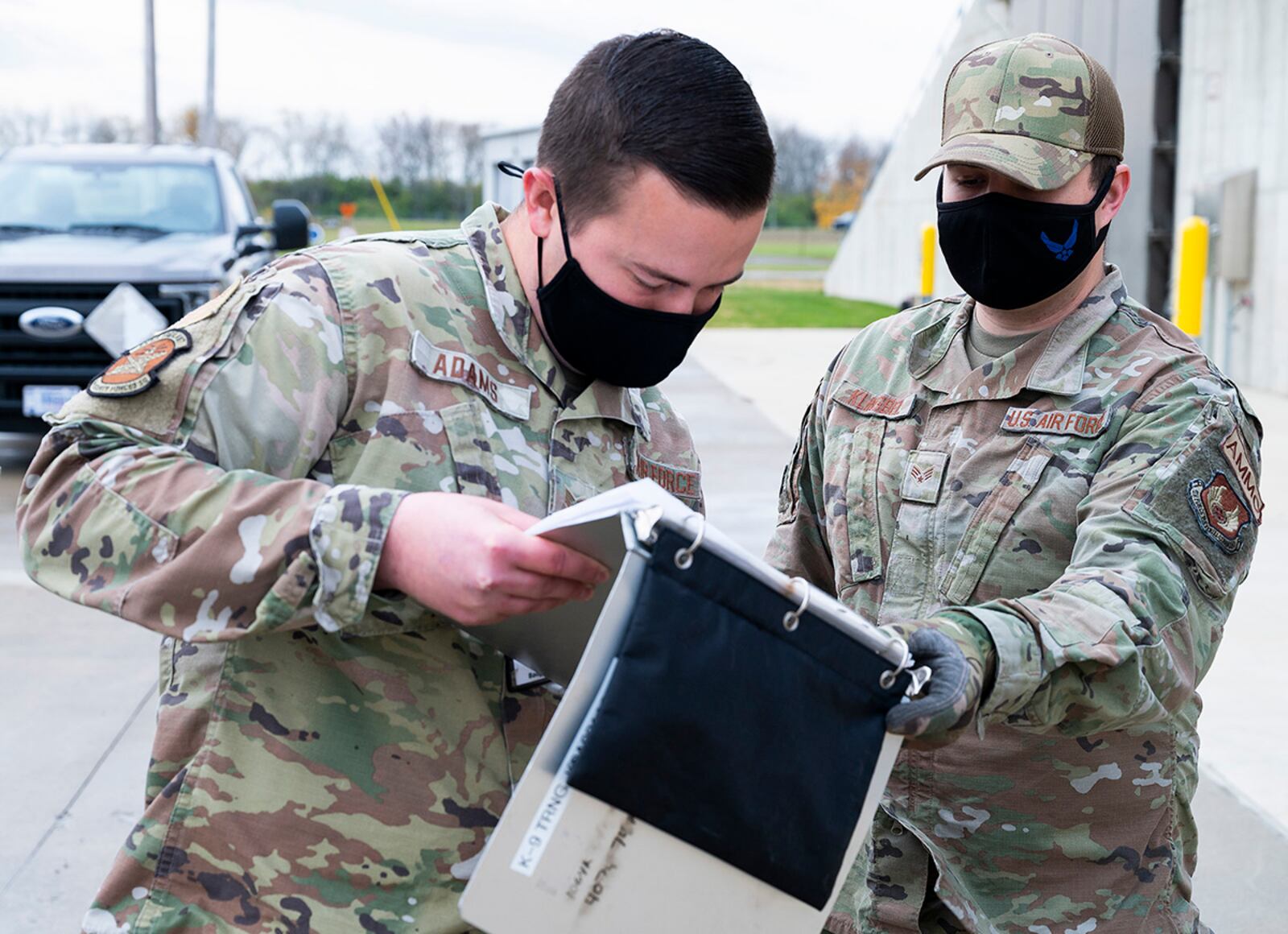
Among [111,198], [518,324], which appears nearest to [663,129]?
[518,324]

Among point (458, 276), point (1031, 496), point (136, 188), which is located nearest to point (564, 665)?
point (458, 276)

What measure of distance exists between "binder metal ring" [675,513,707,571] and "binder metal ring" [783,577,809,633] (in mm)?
106

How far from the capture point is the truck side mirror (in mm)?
7691

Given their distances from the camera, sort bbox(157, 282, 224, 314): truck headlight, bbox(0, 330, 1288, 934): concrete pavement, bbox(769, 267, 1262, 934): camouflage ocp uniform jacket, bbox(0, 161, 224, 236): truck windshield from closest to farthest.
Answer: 1. bbox(769, 267, 1262, 934): camouflage ocp uniform jacket
2. bbox(0, 330, 1288, 934): concrete pavement
3. bbox(157, 282, 224, 314): truck headlight
4. bbox(0, 161, 224, 236): truck windshield

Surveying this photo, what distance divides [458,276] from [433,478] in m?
0.29

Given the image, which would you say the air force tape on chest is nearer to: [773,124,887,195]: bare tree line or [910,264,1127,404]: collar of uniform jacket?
[910,264,1127,404]: collar of uniform jacket

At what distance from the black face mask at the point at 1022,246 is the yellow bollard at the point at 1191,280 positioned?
612cm

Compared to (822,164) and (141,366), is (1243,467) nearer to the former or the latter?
(141,366)

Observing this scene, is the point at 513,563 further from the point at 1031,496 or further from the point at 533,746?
the point at 1031,496

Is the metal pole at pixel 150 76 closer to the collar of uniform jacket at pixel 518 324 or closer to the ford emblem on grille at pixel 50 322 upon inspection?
the ford emblem on grille at pixel 50 322

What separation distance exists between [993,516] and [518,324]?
834 millimetres

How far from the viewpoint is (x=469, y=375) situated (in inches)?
62.9

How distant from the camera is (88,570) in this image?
1321 millimetres

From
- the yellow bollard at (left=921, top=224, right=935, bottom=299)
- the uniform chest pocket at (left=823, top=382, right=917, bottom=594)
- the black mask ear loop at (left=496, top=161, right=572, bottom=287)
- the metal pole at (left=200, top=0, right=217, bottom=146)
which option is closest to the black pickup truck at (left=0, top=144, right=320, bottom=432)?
the uniform chest pocket at (left=823, top=382, right=917, bottom=594)
